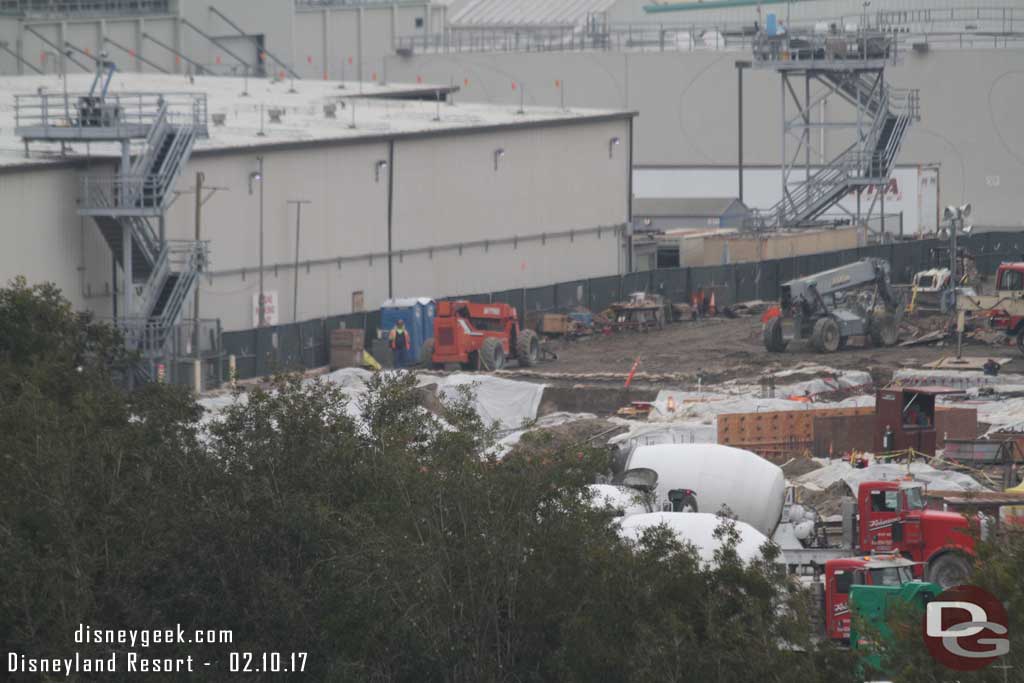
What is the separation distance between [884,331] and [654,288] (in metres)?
13.3

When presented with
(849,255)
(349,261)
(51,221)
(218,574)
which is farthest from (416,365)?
(218,574)

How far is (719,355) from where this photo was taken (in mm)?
59156

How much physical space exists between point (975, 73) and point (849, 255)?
2326cm

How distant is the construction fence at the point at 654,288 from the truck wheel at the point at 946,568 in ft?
97.2

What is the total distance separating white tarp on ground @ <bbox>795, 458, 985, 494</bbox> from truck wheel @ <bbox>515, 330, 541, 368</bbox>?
20047 mm

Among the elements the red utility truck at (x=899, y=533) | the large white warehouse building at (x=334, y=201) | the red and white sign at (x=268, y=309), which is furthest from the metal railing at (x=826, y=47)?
the red utility truck at (x=899, y=533)

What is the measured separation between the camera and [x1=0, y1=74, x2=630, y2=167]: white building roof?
58375mm

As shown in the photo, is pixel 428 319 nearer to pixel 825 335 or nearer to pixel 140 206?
pixel 140 206

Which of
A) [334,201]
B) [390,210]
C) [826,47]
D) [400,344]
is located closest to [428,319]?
[400,344]

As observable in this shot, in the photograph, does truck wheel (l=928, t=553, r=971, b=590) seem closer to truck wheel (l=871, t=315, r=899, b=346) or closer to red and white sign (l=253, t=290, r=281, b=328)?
truck wheel (l=871, t=315, r=899, b=346)

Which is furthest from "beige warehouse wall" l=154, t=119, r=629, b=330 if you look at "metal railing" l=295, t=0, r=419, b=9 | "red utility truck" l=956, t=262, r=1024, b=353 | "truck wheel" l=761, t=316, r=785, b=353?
"metal railing" l=295, t=0, r=419, b=9

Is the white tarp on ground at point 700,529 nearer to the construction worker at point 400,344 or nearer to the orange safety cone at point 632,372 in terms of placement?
the orange safety cone at point 632,372

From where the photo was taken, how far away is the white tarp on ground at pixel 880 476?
3506cm

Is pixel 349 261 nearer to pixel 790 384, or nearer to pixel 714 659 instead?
pixel 790 384
